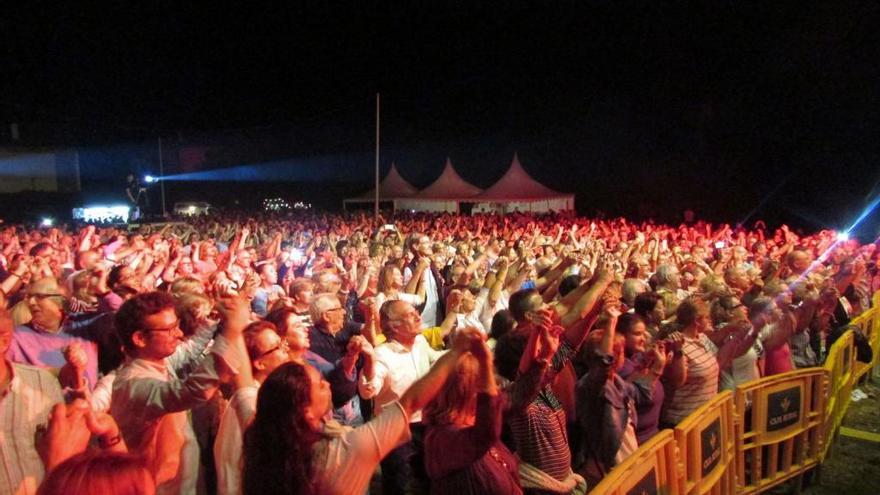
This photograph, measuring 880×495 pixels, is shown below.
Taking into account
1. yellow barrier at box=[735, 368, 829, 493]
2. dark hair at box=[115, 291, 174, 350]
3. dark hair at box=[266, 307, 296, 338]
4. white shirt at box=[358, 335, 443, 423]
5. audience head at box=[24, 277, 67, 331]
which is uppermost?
dark hair at box=[115, 291, 174, 350]

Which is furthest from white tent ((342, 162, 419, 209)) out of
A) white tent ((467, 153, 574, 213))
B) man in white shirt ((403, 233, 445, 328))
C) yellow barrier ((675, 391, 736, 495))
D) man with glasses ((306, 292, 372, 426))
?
yellow barrier ((675, 391, 736, 495))

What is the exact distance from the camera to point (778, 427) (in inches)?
149

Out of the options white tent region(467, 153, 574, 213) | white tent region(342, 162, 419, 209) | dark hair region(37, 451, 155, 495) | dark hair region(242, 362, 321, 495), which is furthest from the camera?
white tent region(342, 162, 419, 209)

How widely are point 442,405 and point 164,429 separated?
3.43 feet

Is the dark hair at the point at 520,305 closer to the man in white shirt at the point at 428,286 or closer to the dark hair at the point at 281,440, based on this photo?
the man in white shirt at the point at 428,286

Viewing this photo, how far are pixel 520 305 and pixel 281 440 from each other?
83.9 inches

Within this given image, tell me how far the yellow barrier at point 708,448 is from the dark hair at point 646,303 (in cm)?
93

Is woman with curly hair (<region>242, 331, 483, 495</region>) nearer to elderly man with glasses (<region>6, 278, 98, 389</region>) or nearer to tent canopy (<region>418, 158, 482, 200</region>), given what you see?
elderly man with glasses (<region>6, 278, 98, 389</region>)

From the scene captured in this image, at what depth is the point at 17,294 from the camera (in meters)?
4.47

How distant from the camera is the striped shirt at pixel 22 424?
2.01 metres

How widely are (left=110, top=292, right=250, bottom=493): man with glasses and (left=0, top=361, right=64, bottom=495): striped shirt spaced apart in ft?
0.80

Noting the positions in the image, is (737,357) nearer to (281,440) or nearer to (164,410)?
(281,440)

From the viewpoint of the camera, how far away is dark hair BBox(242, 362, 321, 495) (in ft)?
5.35

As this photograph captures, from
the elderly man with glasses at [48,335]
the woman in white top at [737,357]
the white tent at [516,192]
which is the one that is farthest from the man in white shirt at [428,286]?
the white tent at [516,192]
